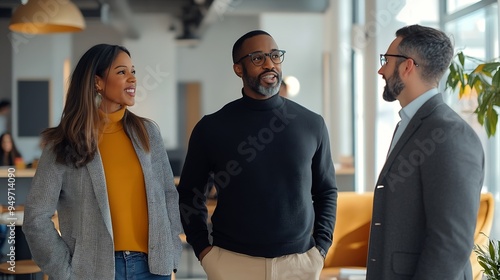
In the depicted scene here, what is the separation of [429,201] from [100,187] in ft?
3.47

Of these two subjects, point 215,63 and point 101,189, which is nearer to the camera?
point 101,189

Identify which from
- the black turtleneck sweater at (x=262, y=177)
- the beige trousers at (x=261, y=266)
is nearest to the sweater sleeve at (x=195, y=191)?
the black turtleneck sweater at (x=262, y=177)

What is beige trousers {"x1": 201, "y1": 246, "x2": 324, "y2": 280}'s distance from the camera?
7.85ft

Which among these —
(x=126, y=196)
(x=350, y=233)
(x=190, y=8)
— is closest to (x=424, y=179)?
(x=126, y=196)

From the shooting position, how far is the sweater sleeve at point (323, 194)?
2.58 metres

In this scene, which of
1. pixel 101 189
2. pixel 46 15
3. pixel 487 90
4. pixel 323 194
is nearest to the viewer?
pixel 101 189

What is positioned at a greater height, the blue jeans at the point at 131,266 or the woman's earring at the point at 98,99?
the woman's earring at the point at 98,99

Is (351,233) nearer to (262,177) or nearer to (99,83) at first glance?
(262,177)

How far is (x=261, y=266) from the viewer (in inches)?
94.4

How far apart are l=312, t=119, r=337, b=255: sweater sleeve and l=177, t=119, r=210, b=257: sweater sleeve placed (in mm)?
412

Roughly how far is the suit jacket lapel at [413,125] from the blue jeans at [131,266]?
2.75 ft

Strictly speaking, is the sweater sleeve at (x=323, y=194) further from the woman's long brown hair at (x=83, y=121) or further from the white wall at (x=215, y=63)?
the white wall at (x=215, y=63)

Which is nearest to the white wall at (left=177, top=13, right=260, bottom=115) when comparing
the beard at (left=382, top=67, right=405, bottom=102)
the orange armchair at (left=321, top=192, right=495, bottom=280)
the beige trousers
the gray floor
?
Result: the gray floor

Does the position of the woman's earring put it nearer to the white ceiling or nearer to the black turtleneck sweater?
the black turtleneck sweater
